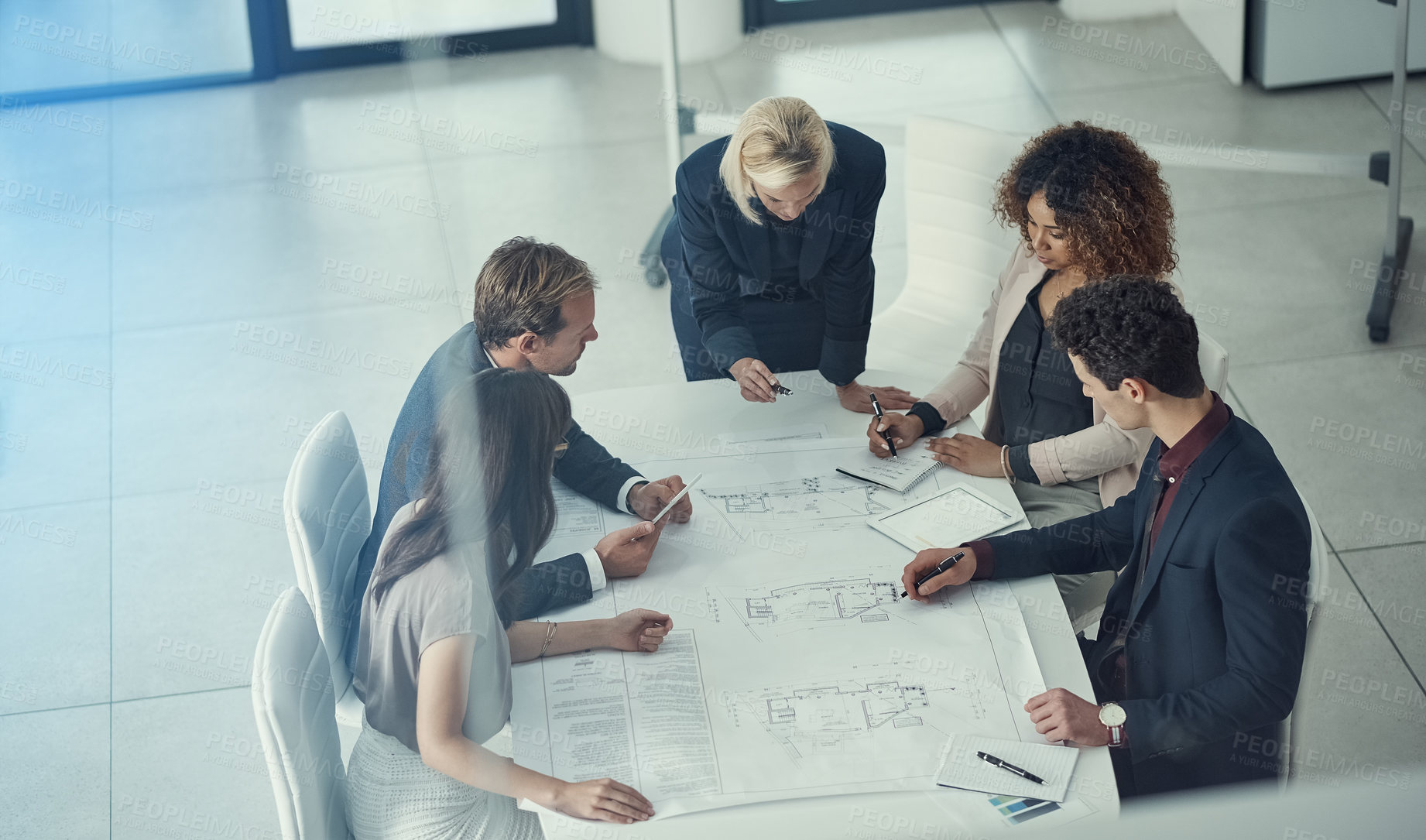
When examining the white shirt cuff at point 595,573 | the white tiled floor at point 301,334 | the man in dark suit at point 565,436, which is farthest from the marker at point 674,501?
the white tiled floor at point 301,334

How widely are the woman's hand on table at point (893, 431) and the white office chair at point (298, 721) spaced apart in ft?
3.06

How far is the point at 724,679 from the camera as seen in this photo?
5.15 ft

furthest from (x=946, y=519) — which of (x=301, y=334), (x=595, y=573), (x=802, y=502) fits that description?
(x=301, y=334)

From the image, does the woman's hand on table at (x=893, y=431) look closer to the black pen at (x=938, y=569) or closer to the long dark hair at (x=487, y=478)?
the black pen at (x=938, y=569)

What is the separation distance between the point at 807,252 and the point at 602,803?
1129 mm

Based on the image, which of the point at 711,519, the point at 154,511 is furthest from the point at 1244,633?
the point at 154,511

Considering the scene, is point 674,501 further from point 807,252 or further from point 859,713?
point 807,252

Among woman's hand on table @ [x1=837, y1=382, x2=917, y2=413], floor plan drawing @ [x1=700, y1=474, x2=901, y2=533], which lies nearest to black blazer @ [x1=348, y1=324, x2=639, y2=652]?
floor plan drawing @ [x1=700, y1=474, x2=901, y2=533]

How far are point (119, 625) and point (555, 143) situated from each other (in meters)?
2.26

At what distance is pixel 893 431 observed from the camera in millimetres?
2049

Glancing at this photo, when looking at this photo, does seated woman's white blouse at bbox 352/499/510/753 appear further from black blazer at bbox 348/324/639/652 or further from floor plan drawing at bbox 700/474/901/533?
floor plan drawing at bbox 700/474/901/533

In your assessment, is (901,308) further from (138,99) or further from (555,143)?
(138,99)

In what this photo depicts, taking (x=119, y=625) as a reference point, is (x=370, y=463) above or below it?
above

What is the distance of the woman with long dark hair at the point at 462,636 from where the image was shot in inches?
46.6
